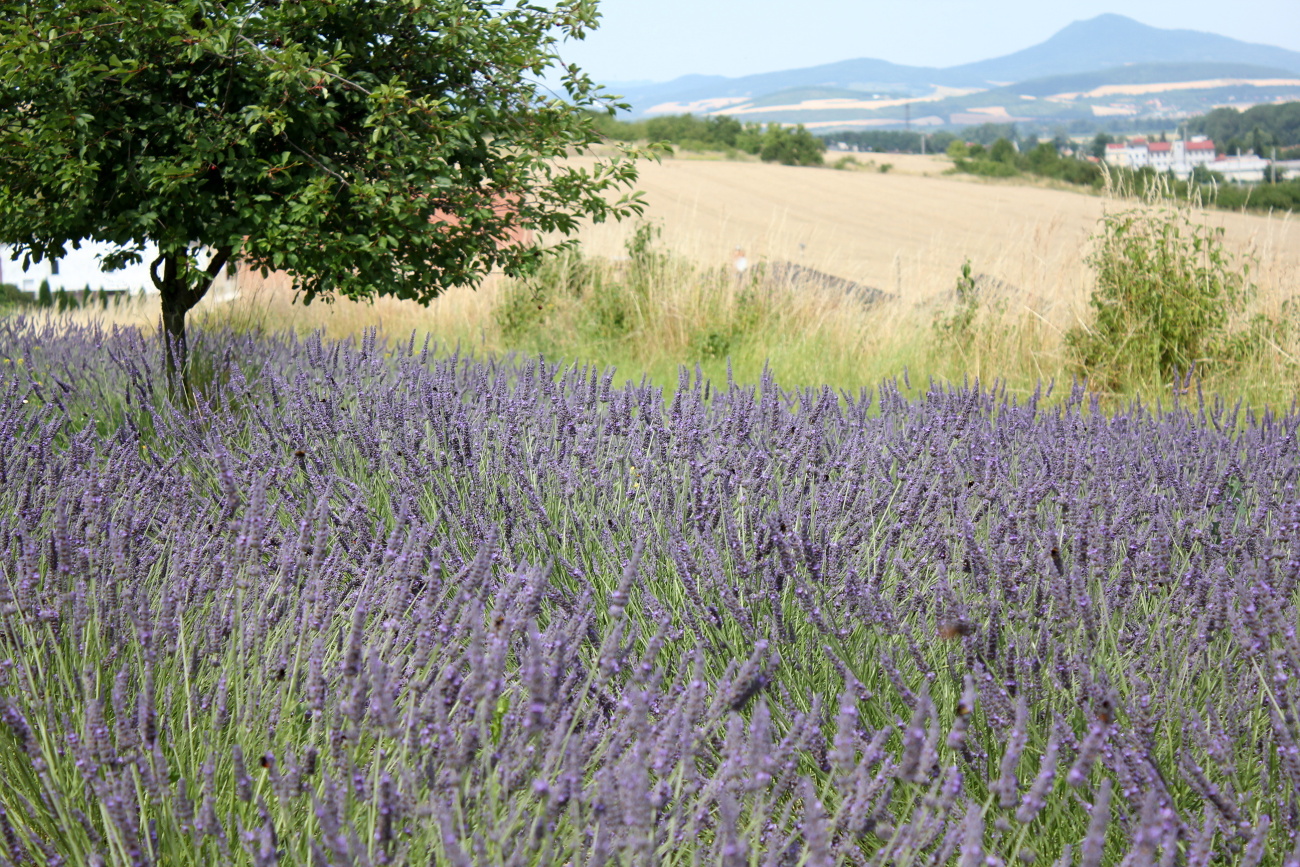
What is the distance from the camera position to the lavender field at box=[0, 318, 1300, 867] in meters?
1.28

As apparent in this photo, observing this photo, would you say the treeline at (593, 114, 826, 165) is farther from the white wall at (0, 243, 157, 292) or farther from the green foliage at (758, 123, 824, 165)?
the white wall at (0, 243, 157, 292)

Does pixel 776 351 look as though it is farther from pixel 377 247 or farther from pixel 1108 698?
pixel 1108 698

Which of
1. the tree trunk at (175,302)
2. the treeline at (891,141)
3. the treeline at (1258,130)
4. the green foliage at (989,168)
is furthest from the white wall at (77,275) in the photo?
the treeline at (891,141)

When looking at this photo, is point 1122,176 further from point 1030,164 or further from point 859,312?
point 1030,164

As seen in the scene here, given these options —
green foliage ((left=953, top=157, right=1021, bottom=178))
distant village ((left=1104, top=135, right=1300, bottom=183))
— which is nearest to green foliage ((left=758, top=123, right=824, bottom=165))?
green foliage ((left=953, top=157, right=1021, bottom=178))

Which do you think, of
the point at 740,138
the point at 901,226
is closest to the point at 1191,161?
the point at 901,226

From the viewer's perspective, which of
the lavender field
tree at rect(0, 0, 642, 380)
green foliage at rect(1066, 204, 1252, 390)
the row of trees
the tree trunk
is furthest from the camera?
the row of trees

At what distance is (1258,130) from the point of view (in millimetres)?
93750

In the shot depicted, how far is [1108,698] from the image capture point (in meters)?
1.23

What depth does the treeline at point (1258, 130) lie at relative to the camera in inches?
3509

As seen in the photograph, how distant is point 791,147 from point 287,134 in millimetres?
58068

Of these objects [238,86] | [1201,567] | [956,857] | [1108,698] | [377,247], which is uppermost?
[238,86]

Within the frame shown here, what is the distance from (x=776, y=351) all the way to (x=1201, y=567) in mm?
5137

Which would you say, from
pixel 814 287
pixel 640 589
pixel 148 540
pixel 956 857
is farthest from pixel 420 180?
pixel 814 287
